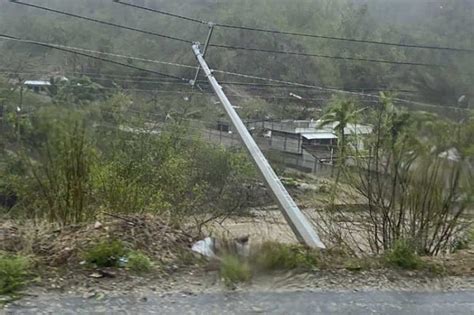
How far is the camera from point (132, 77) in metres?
27.9

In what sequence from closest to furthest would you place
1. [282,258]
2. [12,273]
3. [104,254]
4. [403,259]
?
[12,273] → [104,254] → [282,258] → [403,259]

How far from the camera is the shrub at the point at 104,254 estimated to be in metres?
4.08

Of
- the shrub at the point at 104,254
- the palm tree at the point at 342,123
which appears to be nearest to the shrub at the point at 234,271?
the shrub at the point at 104,254

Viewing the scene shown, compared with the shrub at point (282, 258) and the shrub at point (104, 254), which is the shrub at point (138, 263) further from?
the shrub at point (282, 258)

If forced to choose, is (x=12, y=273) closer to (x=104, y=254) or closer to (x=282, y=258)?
(x=104, y=254)

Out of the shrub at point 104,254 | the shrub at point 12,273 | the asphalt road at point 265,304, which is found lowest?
the asphalt road at point 265,304

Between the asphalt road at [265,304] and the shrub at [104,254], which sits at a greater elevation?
the shrub at [104,254]

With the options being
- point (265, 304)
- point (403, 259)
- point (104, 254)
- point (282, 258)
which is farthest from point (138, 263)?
point (403, 259)

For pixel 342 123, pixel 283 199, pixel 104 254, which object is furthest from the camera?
pixel 342 123

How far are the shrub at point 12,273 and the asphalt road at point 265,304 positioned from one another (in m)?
0.18

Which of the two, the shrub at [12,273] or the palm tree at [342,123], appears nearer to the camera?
the shrub at [12,273]

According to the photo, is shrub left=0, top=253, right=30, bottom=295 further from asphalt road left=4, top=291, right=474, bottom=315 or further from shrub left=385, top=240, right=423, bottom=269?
shrub left=385, top=240, right=423, bottom=269

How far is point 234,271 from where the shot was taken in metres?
4.16

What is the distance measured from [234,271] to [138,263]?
2.32 ft
